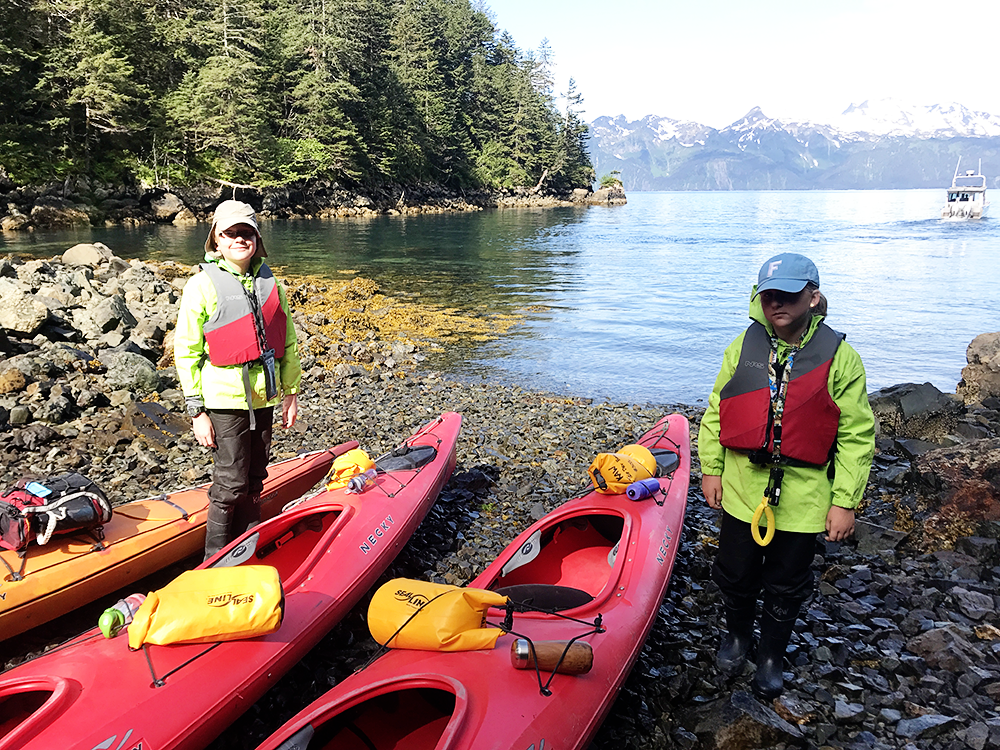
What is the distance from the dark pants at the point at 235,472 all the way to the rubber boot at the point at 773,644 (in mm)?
3760

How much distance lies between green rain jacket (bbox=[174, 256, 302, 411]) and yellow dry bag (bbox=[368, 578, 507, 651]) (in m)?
1.86

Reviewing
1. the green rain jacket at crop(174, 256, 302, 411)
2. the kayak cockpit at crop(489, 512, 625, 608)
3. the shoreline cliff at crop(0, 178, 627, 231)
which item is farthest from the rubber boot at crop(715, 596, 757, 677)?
the shoreline cliff at crop(0, 178, 627, 231)

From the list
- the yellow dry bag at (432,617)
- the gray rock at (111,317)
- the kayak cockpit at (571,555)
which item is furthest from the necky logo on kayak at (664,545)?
the gray rock at (111,317)

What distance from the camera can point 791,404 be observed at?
3.09 m

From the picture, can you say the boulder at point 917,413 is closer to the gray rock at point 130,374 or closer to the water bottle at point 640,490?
the water bottle at point 640,490

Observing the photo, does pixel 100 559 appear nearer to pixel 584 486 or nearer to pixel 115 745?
pixel 115 745

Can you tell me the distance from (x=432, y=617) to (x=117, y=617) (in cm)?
194

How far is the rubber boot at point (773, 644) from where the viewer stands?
3465 mm

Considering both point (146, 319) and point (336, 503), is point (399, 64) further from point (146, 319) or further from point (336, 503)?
point (336, 503)

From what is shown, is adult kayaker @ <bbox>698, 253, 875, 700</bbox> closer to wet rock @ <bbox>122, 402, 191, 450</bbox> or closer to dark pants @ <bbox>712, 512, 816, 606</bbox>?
dark pants @ <bbox>712, 512, 816, 606</bbox>

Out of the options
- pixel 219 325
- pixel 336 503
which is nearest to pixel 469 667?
pixel 336 503

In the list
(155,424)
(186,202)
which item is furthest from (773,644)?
(186,202)

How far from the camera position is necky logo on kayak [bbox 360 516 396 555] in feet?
15.9

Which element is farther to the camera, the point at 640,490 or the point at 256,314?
the point at 640,490
